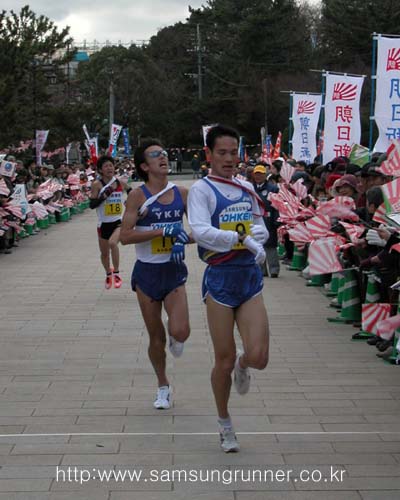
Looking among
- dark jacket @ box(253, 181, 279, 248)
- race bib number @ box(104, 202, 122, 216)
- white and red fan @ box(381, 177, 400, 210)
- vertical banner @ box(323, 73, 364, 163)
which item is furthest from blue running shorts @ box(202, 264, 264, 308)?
vertical banner @ box(323, 73, 364, 163)

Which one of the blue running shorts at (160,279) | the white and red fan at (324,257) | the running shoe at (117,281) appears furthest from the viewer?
the running shoe at (117,281)

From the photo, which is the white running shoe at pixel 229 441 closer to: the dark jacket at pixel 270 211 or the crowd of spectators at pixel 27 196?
the crowd of spectators at pixel 27 196

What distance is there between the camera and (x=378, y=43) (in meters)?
13.9

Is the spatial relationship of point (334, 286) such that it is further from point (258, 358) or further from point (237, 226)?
point (258, 358)

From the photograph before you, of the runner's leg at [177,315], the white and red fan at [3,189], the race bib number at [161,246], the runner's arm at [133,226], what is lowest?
the white and red fan at [3,189]

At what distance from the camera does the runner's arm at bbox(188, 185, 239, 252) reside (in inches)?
211

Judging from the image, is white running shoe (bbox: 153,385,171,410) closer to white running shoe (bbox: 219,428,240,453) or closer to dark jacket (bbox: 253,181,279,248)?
white running shoe (bbox: 219,428,240,453)

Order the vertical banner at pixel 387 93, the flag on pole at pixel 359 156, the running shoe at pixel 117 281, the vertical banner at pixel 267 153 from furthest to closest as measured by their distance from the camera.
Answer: the vertical banner at pixel 267 153, the flag on pole at pixel 359 156, the vertical banner at pixel 387 93, the running shoe at pixel 117 281

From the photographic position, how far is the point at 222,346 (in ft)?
18.2

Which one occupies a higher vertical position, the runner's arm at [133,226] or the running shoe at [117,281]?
the runner's arm at [133,226]

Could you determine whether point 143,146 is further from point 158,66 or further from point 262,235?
point 158,66

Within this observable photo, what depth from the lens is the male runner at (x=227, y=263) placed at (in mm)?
5430

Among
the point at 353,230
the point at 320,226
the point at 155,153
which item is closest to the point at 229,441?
the point at 155,153

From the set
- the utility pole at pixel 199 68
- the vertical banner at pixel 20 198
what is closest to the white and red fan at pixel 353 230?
the vertical banner at pixel 20 198
